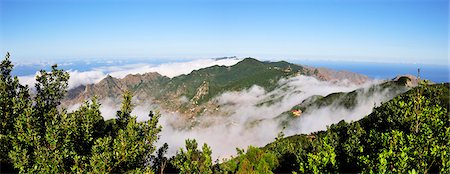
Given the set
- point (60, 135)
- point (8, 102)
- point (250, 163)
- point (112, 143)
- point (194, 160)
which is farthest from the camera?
point (250, 163)

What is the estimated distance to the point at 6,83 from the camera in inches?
1499

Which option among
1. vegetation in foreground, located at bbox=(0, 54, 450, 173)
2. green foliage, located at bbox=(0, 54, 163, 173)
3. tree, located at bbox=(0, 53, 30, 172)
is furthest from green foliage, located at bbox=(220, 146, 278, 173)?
tree, located at bbox=(0, 53, 30, 172)

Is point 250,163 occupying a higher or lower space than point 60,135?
lower

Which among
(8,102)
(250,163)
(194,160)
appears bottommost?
(250,163)

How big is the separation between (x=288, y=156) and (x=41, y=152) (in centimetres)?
8533

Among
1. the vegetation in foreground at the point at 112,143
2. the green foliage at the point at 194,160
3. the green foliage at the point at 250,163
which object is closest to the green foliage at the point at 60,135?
the vegetation in foreground at the point at 112,143

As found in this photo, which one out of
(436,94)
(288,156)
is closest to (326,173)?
(436,94)

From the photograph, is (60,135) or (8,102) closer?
(60,135)

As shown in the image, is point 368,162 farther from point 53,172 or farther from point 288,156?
point 288,156

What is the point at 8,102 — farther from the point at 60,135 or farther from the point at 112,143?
the point at 112,143

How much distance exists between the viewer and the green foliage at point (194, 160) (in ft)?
107

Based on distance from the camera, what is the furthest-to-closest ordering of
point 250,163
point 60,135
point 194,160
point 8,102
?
1. point 250,163
2. point 8,102
3. point 194,160
4. point 60,135

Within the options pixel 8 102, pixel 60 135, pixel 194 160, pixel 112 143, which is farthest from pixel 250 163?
pixel 8 102

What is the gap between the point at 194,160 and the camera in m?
35.1
